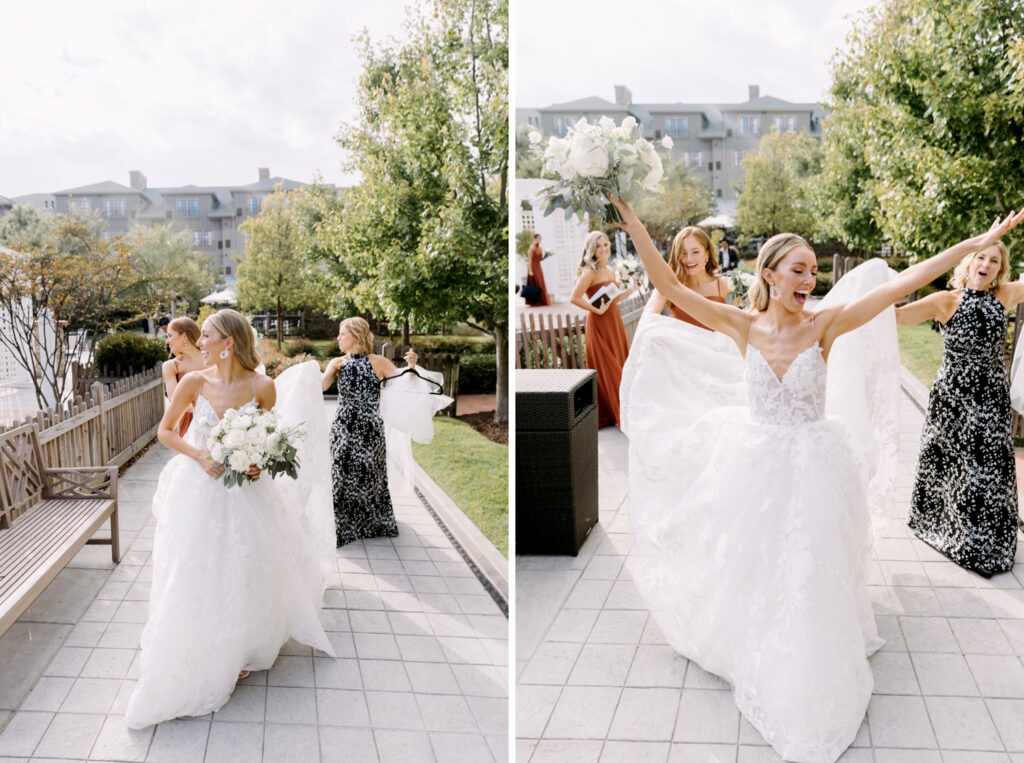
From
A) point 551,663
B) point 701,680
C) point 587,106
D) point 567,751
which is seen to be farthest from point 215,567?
point 587,106

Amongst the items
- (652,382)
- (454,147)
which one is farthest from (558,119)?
(652,382)

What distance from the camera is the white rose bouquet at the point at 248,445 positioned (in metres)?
3.53

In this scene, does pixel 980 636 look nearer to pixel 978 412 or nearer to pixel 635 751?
pixel 978 412

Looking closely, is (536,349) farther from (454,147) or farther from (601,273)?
(454,147)

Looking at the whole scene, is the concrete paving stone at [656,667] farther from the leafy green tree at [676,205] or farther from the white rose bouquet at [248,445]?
the leafy green tree at [676,205]

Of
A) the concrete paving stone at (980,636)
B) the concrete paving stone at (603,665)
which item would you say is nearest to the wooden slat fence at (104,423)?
the concrete paving stone at (603,665)

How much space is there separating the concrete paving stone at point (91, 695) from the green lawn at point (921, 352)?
9415 millimetres

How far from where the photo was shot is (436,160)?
10.1 m

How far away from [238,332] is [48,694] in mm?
1994

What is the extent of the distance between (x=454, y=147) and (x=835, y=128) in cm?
1329

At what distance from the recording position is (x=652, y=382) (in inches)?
157

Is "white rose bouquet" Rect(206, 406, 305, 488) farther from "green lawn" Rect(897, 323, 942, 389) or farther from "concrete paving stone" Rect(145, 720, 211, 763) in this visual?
"green lawn" Rect(897, 323, 942, 389)

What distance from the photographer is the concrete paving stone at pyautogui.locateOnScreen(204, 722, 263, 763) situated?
3.22m

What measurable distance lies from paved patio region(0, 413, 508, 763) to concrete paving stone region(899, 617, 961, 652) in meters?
1.99
